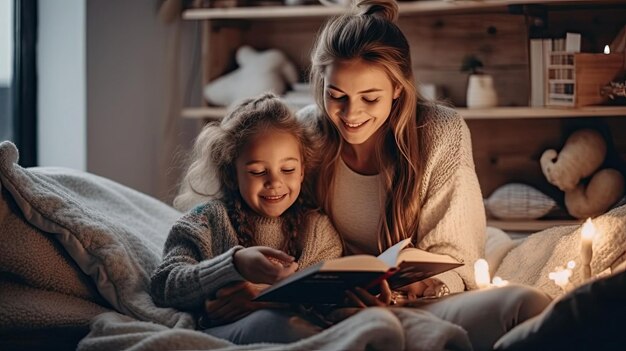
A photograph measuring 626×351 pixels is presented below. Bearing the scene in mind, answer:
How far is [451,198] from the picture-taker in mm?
2199

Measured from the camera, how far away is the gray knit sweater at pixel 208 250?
1.89 meters

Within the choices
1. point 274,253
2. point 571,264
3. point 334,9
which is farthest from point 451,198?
point 334,9

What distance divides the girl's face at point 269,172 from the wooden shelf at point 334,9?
124 cm

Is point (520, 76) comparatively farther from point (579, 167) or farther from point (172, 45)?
point (172, 45)

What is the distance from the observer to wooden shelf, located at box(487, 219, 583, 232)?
3.09 meters

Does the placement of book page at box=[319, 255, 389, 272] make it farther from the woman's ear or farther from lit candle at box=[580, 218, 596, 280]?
the woman's ear

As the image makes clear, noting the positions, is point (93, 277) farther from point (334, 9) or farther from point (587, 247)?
point (334, 9)

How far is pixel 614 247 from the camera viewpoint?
2094mm

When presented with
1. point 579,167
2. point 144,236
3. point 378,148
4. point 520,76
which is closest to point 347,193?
point 378,148

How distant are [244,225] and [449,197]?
47 cm

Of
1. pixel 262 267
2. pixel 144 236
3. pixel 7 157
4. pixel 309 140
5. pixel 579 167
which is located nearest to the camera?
pixel 262 267

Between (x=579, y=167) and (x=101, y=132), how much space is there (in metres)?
1.56

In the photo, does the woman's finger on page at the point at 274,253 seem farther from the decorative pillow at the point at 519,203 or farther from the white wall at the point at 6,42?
the white wall at the point at 6,42

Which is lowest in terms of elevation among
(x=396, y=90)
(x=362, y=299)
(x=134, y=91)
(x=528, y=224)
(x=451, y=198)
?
(x=528, y=224)
